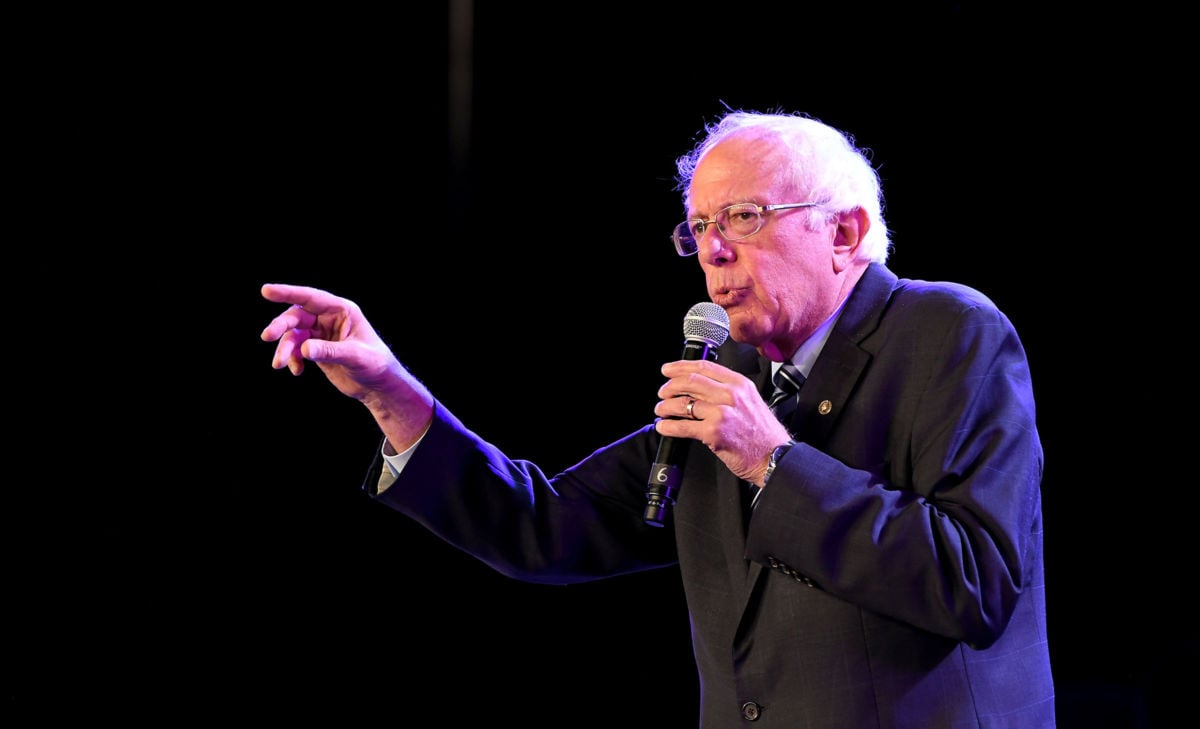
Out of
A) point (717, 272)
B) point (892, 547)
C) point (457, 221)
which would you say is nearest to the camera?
point (892, 547)

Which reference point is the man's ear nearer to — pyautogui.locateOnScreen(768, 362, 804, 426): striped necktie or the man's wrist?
pyautogui.locateOnScreen(768, 362, 804, 426): striped necktie

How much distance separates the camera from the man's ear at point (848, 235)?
74.9 inches

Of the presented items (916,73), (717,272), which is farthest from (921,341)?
(916,73)

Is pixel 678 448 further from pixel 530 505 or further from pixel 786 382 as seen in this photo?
pixel 530 505

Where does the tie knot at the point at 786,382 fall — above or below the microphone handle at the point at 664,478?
above

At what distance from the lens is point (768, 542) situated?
1514mm

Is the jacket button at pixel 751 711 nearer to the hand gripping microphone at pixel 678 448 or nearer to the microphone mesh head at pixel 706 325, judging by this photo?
the hand gripping microphone at pixel 678 448

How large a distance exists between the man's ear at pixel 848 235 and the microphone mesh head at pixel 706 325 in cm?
26

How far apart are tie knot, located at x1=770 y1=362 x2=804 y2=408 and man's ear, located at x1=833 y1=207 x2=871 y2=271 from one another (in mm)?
205

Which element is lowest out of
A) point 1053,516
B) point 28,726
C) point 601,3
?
point 28,726

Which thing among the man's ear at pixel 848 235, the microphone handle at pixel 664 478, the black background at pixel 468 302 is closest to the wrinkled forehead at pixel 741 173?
the man's ear at pixel 848 235

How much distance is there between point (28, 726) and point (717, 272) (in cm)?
256

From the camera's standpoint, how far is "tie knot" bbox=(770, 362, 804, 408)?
1835mm

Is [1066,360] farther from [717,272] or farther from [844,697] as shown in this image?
[844,697]
